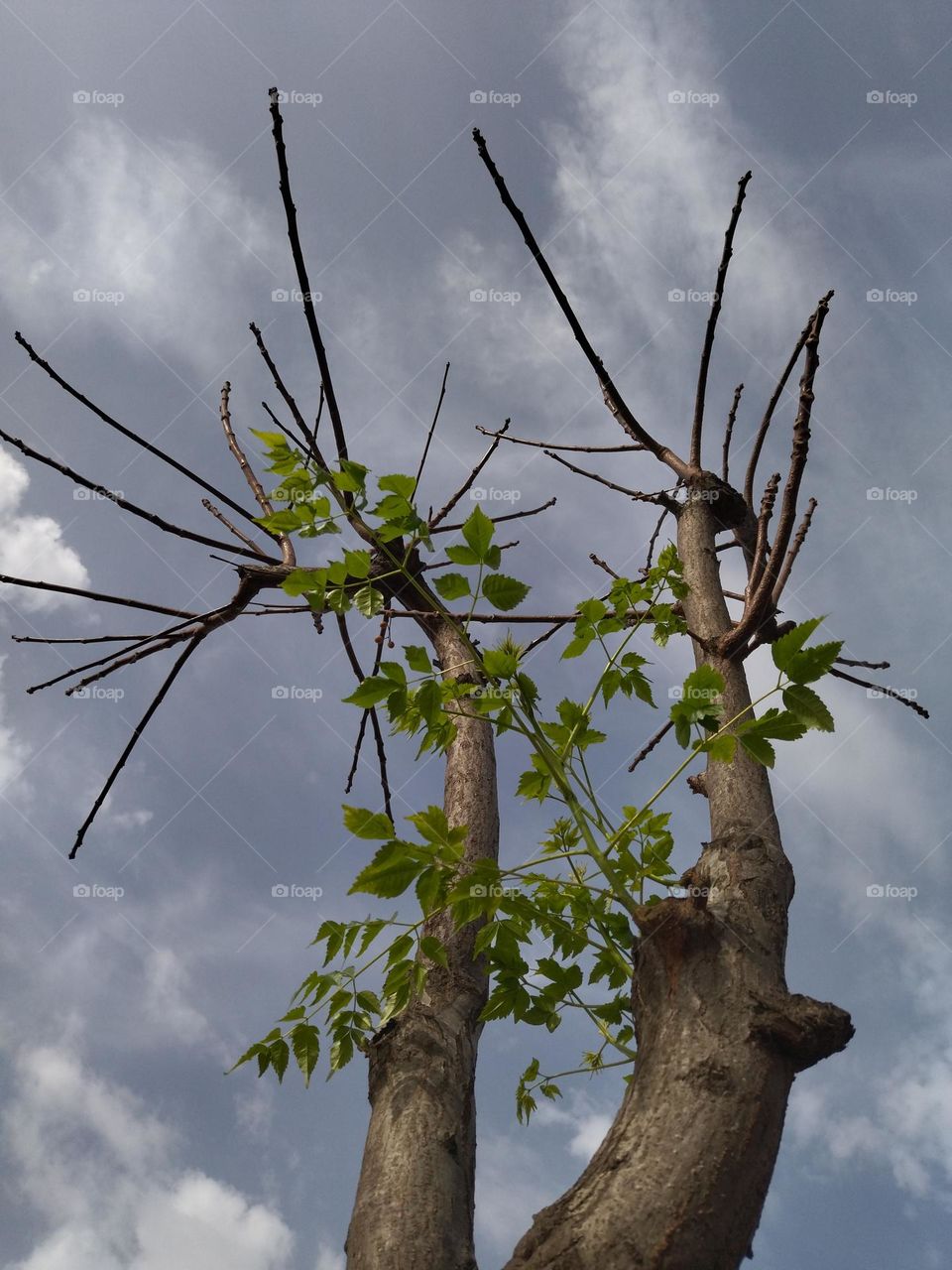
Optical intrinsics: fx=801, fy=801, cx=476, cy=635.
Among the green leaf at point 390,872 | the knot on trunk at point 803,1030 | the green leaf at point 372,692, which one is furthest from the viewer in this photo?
the green leaf at point 372,692

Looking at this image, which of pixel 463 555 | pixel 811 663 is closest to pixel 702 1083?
pixel 811 663

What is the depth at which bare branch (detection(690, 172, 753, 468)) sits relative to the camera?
2281 millimetres

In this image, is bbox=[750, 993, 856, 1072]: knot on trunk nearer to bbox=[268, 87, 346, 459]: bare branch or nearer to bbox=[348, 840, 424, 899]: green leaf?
bbox=[348, 840, 424, 899]: green leaf

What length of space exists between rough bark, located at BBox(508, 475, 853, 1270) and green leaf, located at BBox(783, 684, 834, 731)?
329mm

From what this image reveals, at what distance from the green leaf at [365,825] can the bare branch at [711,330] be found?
1.83 m

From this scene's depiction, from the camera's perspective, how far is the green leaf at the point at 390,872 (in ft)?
4.82

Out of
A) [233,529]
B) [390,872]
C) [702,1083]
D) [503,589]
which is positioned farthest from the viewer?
[233,529]

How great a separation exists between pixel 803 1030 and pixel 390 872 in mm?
739

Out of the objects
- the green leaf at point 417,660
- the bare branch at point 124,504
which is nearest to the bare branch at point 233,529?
the bare branch at point 124,504

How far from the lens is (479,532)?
1.66 metres

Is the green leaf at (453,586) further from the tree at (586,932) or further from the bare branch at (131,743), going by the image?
the bare branch at (131,743)

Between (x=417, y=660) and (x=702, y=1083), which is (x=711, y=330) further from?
(x=702, y=1083)

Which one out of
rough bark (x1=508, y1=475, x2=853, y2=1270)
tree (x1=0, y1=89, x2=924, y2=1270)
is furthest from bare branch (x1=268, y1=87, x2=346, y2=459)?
rough bark (x1=508, y1=475, x2=853, y2=1270)

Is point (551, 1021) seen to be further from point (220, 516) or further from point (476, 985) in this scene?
point (220, 516)
